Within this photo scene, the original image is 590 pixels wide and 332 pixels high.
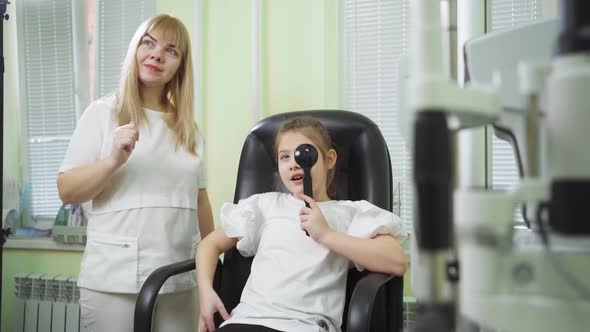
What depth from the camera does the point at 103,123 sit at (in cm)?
136

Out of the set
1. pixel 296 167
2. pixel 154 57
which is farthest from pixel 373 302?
pixel 154 57

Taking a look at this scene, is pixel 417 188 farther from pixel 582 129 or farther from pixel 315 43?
pixel 315 43

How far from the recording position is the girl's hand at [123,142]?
124 centimetres

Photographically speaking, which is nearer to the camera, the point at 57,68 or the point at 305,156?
the point at 305,156

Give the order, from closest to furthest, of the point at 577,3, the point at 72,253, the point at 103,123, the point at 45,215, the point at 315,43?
the point at 577,3 → the point at 103,123 → the point at 315,43 → the point at 72,253 → the point at 45,215

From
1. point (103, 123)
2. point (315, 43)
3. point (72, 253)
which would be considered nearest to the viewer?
point (103, 123)

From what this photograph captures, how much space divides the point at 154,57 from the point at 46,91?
129cm

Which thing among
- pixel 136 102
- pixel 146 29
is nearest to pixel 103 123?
pixel 136 102

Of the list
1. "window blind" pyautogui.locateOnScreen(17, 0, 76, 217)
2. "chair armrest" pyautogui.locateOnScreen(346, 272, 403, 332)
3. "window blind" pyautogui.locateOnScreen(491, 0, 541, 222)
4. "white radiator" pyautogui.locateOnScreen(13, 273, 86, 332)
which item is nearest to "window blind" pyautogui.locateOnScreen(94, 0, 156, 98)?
"window blind" pyautogui.locateOnScreen(17, 0, 76, 217)

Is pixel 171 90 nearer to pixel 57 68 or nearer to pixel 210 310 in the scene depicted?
pixel 210 310

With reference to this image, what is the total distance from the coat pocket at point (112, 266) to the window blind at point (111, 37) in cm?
110

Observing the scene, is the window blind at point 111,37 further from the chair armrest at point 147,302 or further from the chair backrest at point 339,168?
the chair armrest at point 147,302

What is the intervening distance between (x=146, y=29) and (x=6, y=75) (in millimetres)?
1380

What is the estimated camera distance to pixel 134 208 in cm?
133
